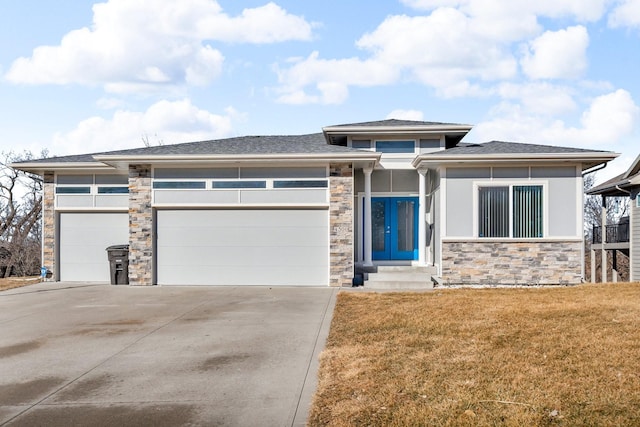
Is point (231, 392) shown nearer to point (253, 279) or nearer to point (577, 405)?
point (577, 405)

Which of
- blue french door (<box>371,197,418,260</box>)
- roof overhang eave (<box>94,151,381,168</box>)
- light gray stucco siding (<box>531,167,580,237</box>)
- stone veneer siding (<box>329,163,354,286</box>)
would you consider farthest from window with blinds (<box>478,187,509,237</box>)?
stone veneer siding (<box>329,163,354,286</box>)

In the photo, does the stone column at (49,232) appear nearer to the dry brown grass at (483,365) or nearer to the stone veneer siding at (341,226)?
the stone veneer siding at (341,226)

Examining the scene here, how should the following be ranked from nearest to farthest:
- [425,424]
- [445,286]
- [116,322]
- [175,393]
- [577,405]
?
[425,424], [577,405], [175,393], [116,322], [445,286]

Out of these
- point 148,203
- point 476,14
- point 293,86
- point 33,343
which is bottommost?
point 33,343

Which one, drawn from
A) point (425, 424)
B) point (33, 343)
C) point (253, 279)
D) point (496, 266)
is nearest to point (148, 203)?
point (253, 279)

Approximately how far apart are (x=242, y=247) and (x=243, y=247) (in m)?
0.03

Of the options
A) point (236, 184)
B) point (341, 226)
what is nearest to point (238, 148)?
point (236, 184)

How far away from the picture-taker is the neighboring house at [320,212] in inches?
527

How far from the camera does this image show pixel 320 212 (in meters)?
13.7

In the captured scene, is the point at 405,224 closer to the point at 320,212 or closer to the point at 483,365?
the point at 320,212

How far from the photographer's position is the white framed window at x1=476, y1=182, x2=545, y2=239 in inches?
530

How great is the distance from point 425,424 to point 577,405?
55.2 inches

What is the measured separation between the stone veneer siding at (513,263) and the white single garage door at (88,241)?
946 cm

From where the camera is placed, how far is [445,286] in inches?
524
